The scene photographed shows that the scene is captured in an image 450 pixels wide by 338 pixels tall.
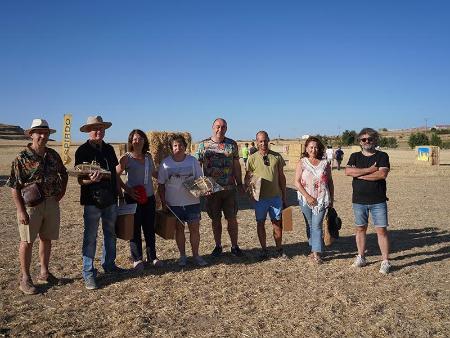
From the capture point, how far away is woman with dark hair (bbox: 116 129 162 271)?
5711 millimetres

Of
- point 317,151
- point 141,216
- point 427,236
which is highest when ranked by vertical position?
point 317,151

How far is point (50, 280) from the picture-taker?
5332 millimetres

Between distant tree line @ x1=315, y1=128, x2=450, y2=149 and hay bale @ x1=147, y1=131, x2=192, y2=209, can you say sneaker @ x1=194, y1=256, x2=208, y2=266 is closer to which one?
hay bale @ x1=147, y1=131, x2=192, y2=209

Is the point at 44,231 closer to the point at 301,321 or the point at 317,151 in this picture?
the point at 301,321

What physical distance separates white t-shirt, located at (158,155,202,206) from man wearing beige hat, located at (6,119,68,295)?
1365 millimetres

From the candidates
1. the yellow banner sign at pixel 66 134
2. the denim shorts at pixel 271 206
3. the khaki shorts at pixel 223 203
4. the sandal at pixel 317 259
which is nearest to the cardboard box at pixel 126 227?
the khaki shorts at pixel 223 203

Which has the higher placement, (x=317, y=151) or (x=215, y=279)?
(x=317, y=151)

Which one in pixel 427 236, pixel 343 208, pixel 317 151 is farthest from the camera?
pixel 343 208

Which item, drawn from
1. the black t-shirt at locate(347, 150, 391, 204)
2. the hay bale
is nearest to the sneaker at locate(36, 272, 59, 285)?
the black t-shirt at locate(347, 150, 391, 204)

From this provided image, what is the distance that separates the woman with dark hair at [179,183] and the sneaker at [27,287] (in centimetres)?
198

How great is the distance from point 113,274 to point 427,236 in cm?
579

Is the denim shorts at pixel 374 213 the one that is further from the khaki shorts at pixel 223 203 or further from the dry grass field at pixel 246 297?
the khaki shorts at pixel 223 203

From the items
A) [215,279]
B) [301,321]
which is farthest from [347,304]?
[215,279]

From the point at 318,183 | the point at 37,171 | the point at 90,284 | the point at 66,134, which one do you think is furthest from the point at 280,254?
the point at 66,134
